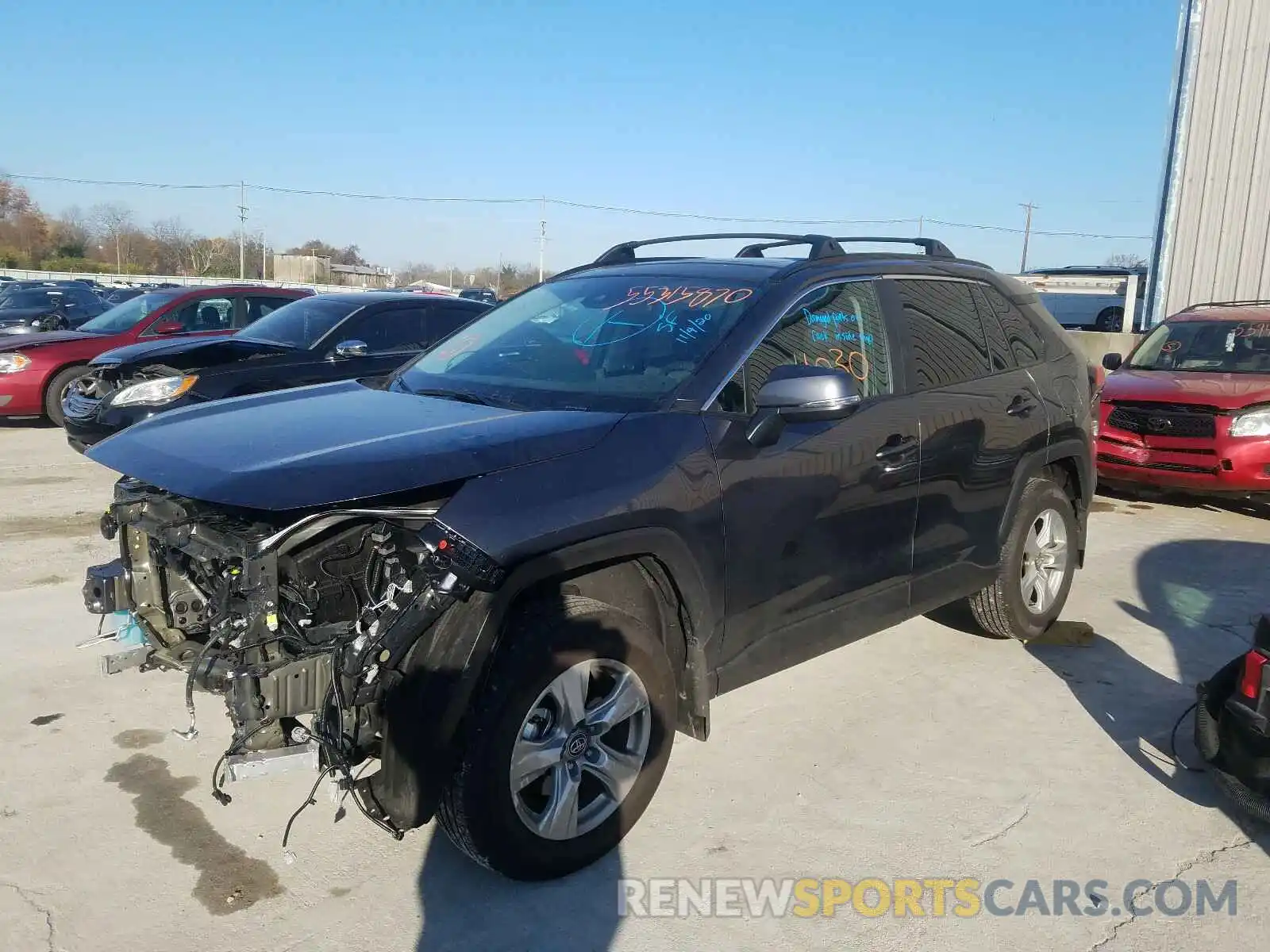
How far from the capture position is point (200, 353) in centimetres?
830

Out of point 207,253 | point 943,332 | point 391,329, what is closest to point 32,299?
point 391,329

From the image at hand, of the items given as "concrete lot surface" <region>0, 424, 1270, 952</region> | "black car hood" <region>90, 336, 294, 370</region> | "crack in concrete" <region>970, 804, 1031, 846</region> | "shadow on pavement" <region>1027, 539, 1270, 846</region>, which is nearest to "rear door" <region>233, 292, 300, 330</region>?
"black car hood" <region>90, 336, 294, 370</region>

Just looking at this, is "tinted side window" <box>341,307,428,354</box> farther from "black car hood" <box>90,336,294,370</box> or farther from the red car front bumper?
the red car front bumper

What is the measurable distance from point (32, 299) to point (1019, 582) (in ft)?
68.2

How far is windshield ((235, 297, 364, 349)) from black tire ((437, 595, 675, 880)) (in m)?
6.22

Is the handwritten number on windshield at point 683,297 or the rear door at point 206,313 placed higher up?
the handwritten number on windshield at point 683,297

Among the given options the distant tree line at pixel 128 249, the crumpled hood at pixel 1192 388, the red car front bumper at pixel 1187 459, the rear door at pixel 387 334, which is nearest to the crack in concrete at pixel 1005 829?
the red car front bumper at pixel 1187 459

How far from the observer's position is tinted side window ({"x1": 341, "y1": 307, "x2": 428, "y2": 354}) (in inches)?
349

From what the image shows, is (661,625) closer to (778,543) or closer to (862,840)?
(778,543)

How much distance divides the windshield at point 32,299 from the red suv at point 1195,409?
18.4m

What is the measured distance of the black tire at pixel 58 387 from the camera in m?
11.4

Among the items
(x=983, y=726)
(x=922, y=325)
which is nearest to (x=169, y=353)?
(x=922, y=325)

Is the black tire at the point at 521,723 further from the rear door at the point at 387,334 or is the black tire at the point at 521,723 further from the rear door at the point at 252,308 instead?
the rear door at the point at 252,308

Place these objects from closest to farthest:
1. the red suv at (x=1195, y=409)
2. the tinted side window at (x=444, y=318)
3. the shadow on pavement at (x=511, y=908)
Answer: the shadow on pavement at (x=511, y=908) → the red suv at (x=1195, y=409) → the tinted side window at (x=444, y=318)
